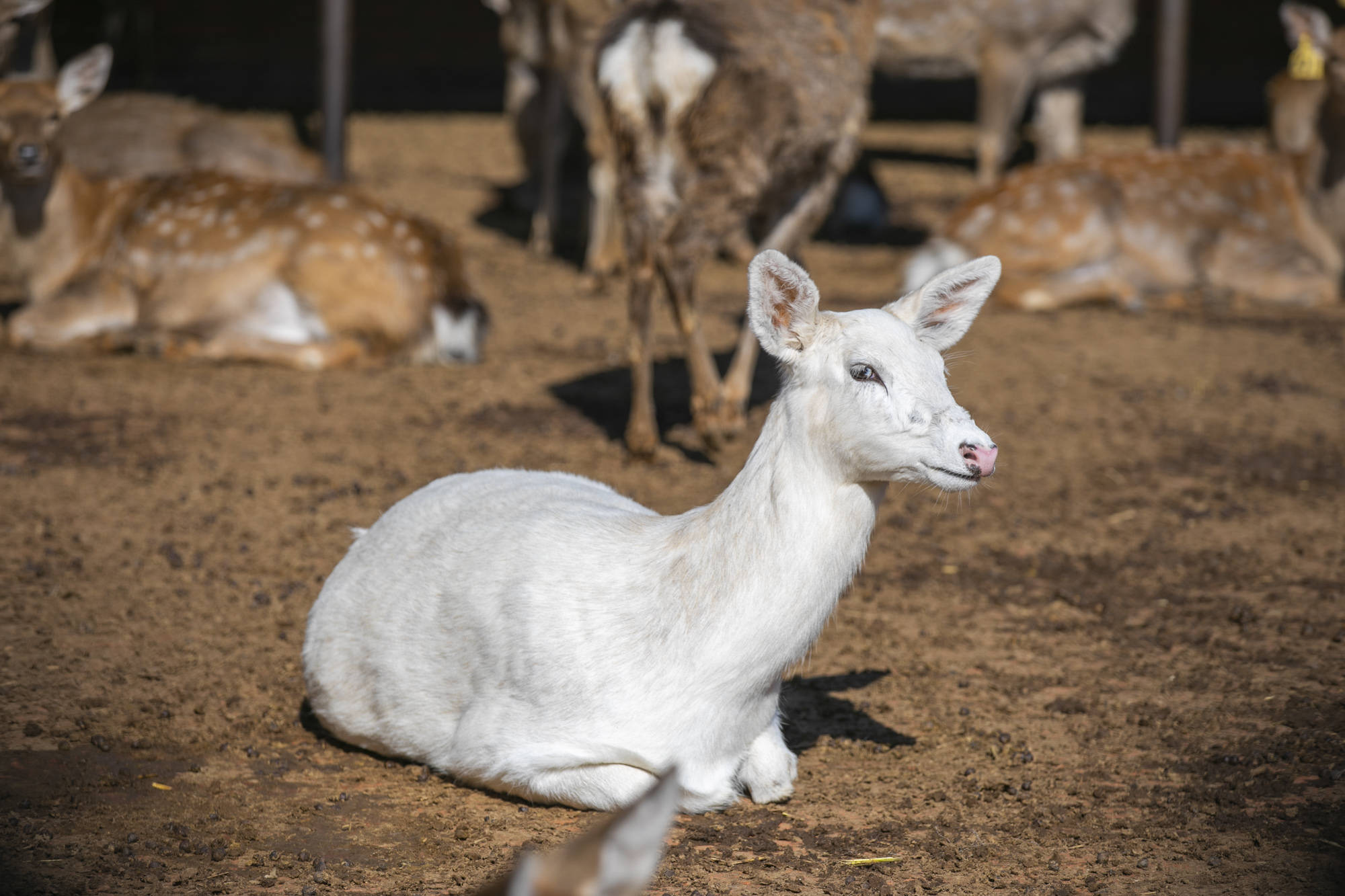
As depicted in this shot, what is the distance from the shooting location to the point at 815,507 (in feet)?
10.5

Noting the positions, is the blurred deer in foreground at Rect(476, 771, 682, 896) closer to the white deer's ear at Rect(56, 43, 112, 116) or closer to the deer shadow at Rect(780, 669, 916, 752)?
the deer shadow at Rect(780, 669, 916, 752)

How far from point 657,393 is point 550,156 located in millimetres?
4077

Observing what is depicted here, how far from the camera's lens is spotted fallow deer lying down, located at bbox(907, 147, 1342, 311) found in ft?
29.6

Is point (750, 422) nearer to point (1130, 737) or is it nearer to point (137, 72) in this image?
point (1130, 737)

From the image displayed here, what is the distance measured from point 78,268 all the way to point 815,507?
5.70 meters

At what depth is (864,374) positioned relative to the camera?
10.3 ft

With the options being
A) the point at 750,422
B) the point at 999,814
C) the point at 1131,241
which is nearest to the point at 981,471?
the point at 999,814

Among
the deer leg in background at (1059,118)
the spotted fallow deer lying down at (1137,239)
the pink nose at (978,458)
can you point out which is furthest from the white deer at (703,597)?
the deer leg in background at (1059,118)

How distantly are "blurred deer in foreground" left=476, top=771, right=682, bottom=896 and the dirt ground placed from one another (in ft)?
4.49

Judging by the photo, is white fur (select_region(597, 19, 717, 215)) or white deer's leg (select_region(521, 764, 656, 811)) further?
white fur (select_region(597, 19, 717, 215))

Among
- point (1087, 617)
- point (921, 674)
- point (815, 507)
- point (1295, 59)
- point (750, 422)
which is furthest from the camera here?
point (1295, 59)

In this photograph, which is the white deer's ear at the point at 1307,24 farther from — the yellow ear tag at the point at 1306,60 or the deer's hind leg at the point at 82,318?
the deer's hind leg at the point at 82,318

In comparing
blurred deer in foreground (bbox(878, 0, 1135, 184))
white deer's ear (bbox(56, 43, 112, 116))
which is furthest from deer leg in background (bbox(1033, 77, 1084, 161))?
white deer's ear (bbox(56, 43, 112, 116))

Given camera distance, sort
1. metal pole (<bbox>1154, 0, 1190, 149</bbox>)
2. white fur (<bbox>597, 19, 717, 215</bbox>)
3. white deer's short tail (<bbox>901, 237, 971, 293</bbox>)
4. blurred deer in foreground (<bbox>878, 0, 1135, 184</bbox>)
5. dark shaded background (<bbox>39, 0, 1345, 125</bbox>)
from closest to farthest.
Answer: white fur (<bbox>597, 19, 717, 215</bbox>) → white deer's short tail (<bbox>901, 237, 971, 293</bbox>) → metal pole (<bbox>1154, 0, 1190, 149</bbox>) → blurred deer in foreground (<bbox>878, 0, 1135, 184</bbox>) → dark shaded background (<bbox>39, 0, 1345, 125</bbox>)
